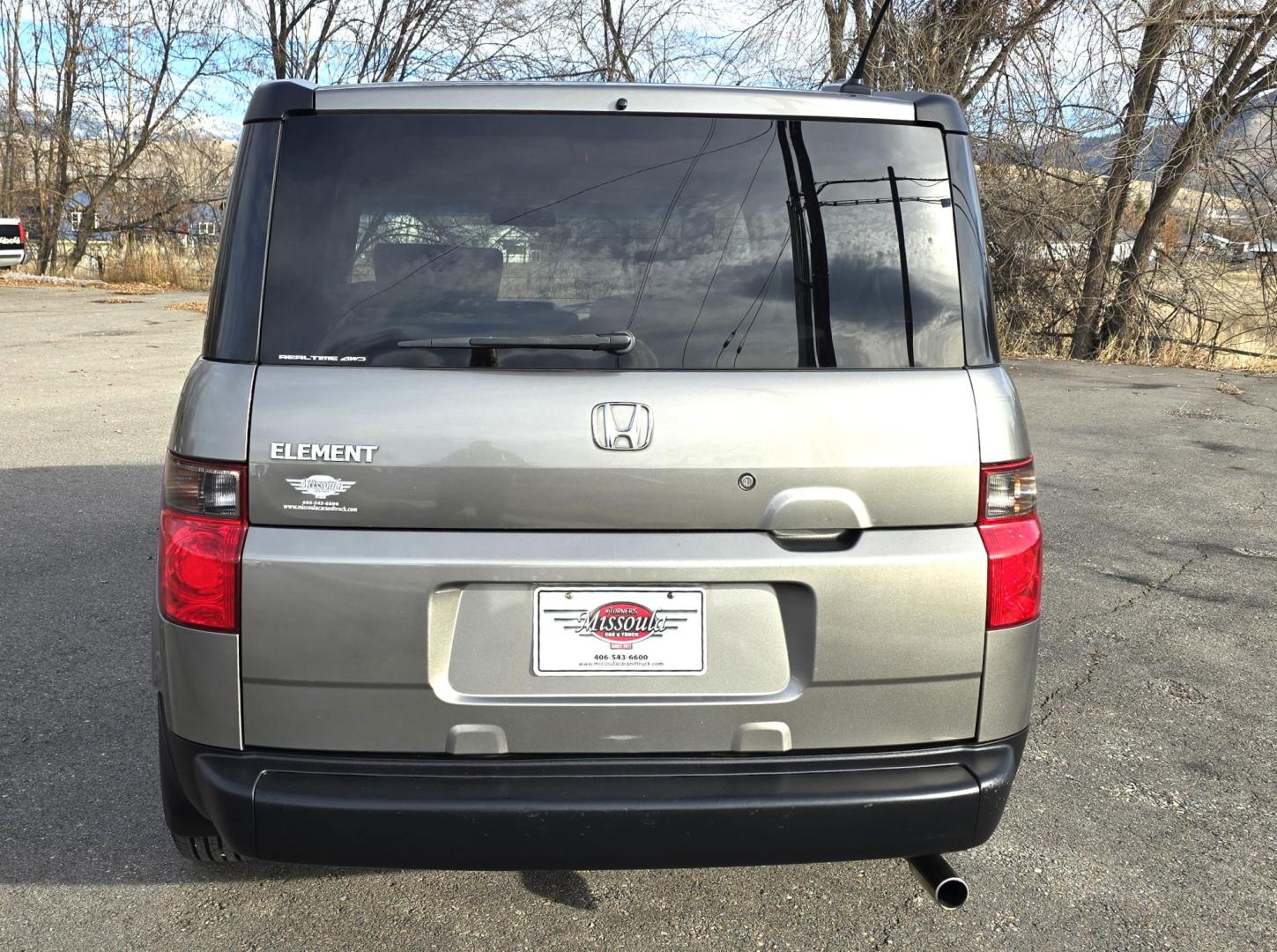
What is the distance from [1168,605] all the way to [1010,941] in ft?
10.4

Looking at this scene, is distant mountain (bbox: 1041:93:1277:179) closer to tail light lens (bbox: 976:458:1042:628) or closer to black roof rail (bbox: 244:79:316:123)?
tail light lens (bbox: 976:458:1042:628)

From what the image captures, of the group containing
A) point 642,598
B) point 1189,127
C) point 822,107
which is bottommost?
point 642,598

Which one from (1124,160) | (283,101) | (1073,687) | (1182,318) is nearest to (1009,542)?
(283,101)

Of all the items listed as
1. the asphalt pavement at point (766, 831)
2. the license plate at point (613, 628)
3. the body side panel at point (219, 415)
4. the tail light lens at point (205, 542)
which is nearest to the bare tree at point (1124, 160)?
the asphalt pavement at point (766, 831)

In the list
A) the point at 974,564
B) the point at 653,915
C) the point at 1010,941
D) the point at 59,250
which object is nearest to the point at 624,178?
the point at 974,564

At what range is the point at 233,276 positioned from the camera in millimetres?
2287

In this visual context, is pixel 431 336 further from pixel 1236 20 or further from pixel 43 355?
pixel 1236 20

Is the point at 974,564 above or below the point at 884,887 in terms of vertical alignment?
above

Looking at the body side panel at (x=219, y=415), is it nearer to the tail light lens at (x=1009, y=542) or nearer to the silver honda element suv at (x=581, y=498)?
the silver honda element suv at (x=581, y=498)

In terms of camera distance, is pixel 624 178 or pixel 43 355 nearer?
pixel 624 178

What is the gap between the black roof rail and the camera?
230cm

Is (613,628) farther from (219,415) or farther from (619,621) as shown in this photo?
(219,415)

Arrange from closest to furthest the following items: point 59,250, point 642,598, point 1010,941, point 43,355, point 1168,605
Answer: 1. point 642,598
2. point 1010,941
3. point 1168,605
4. point 43,355
5. point 59,250

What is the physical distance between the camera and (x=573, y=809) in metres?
2.19
